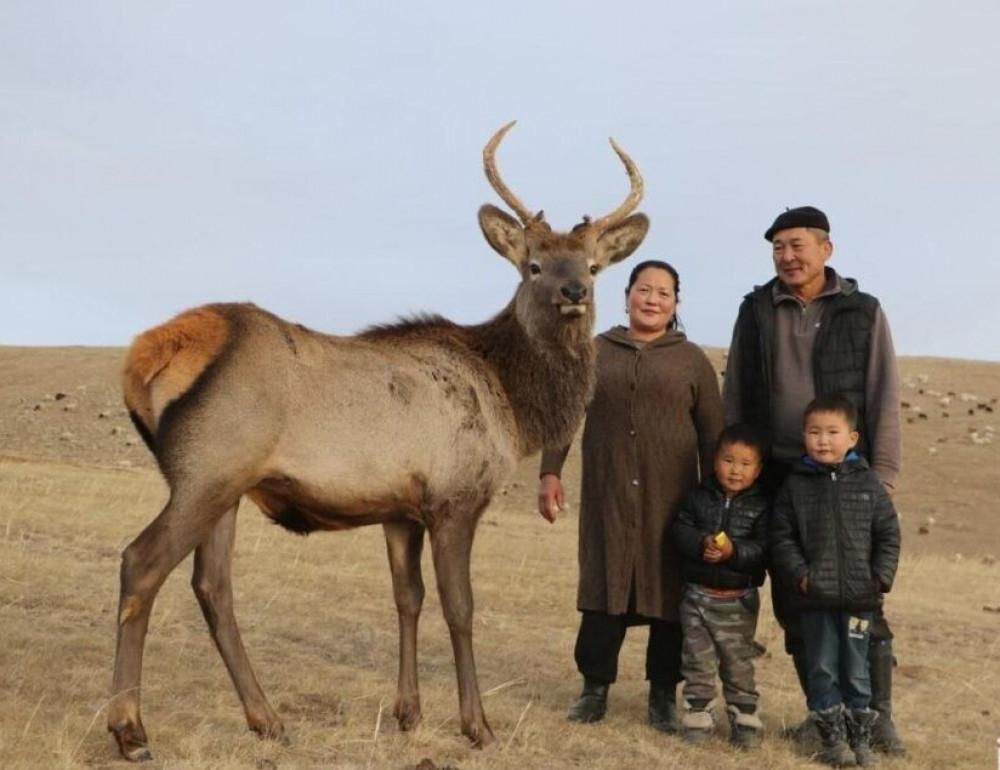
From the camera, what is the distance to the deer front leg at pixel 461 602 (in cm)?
674

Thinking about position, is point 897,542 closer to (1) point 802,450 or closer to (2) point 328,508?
(1) point 802,450

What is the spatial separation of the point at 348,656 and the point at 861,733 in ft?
12.5

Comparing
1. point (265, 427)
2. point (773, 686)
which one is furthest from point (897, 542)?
point (265, 427)

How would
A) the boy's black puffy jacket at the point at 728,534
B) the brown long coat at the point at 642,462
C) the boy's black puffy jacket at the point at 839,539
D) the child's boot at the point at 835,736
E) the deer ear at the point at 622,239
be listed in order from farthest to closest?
1. the deer ear at the point at 622,239
2. the brown long coat at the point at 642,462
3. the boy's black puffy jacket at the point at 728,534
4. the child's boot at the point at 835,736
5. the boy's black puffy jacket at the point at 839,539

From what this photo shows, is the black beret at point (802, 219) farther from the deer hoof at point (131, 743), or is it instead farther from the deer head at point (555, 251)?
the deer hoof at point (131, 743)

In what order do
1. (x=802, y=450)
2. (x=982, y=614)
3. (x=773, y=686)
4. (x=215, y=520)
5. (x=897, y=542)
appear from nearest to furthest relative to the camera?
(x=215, y=520)
(x=897, y=542)
(x=802, y=450)
(x=773, y=686)
(x=982, y=614)

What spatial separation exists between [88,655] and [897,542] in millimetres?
5196

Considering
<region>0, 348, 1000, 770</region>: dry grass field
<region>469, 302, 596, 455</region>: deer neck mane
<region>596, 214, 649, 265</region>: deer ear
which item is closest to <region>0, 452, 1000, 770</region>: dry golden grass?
<region>0, 348, 1000, 770</region>: dry grass field

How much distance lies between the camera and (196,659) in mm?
8484

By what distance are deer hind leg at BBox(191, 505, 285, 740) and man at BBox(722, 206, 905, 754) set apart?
3115mm

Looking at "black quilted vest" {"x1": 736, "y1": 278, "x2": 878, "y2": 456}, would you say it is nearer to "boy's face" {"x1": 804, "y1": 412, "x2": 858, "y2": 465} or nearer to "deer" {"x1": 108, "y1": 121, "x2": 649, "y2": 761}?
"boy's face" {"x1": 804, "y1": 412, "x2": 858, "y2": 465}

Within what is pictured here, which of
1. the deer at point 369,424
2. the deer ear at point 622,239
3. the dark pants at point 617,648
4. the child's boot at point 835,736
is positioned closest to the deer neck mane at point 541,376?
the deer at point 369,424

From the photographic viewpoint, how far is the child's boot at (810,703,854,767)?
703cm

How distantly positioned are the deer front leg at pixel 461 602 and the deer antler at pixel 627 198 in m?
2.23
